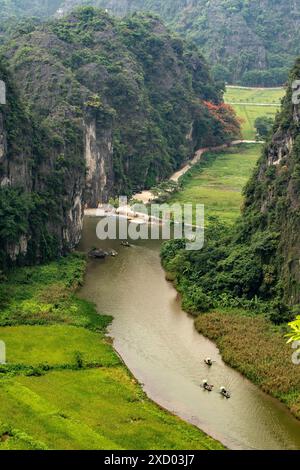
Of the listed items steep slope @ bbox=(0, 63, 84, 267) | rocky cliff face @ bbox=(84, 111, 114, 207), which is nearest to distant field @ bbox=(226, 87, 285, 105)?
rocky cliff face @ bbox=(84, 111, 114, 207)

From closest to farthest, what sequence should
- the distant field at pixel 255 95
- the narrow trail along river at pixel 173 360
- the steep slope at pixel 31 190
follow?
the narrow trail along river at pixel 173 360, the steep slope at pixel 31 190, the distant field at pixel 255 95

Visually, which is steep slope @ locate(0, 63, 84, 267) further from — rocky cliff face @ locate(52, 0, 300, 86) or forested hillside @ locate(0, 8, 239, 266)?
rocky cliff face @ locate(52, 0, 300, 86)

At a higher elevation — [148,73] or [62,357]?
[148,73]

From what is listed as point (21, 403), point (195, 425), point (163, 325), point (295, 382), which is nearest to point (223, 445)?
point (195, 425)

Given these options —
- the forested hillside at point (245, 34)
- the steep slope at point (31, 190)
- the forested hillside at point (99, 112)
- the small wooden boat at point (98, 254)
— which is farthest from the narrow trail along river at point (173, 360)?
the forested hillside at point (245, 34)

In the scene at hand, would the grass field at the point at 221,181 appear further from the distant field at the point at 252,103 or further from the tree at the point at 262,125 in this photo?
the distant field at the point at 252,103

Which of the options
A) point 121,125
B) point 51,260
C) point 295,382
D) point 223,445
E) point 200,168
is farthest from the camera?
point 200,168

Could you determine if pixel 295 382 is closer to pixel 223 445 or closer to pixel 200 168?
pixel 223 445

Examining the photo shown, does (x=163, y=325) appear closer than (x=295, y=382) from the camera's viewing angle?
No
